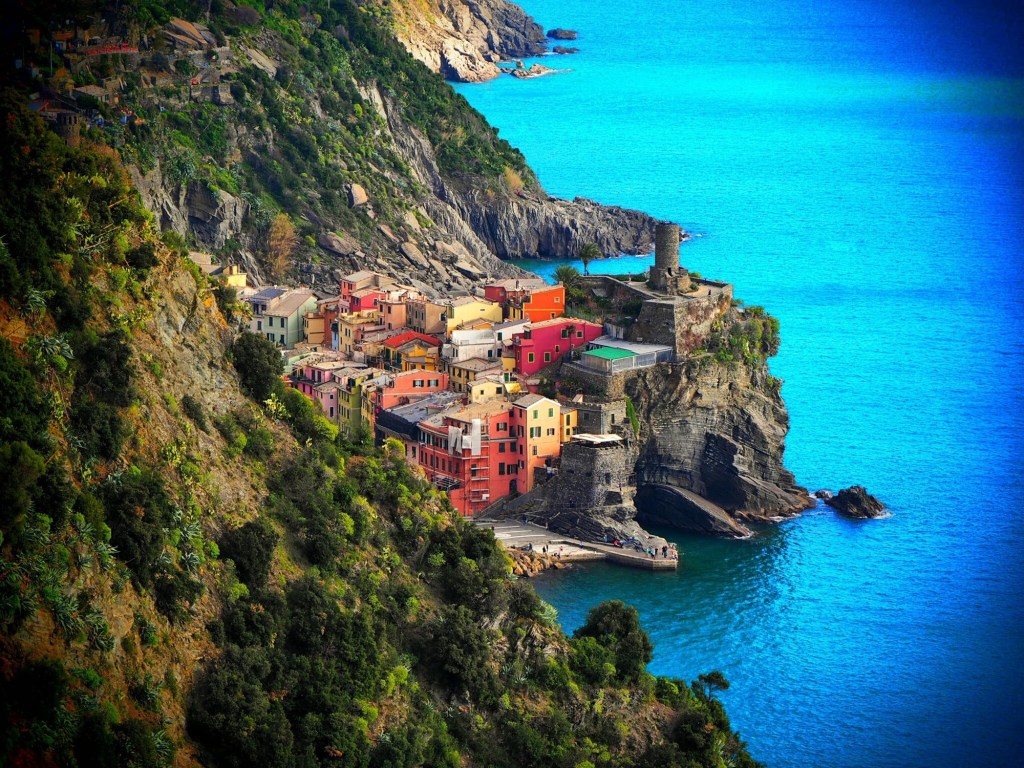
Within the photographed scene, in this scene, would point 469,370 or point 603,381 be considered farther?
point 469,370

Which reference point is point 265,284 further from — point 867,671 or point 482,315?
point 867,671

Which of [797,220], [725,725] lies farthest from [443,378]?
[797,220]

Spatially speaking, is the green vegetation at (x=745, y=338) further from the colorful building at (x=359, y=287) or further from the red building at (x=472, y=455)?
the colorful building at (x=359, y=287)

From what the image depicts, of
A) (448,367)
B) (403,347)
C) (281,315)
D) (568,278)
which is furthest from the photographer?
(568,278)

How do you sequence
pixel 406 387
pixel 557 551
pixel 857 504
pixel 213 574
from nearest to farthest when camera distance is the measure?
pixel 213 574, pixel 557 551, pixel 406 387, pixel 857 504

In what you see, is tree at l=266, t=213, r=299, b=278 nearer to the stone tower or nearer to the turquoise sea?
the stone tower

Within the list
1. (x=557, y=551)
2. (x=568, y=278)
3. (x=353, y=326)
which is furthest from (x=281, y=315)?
(x=557, y=551)

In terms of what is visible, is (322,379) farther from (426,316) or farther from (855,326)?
(855,326)

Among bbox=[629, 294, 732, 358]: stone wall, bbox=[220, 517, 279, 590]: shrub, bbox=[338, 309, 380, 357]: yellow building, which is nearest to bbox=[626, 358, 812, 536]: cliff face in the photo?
bbox=[629, 294, 732, 358]: stone wall
